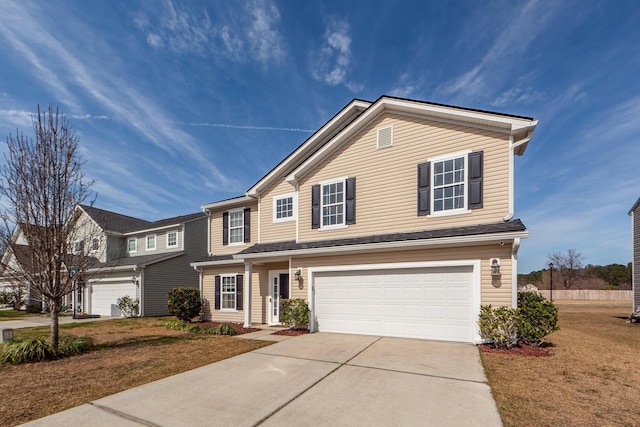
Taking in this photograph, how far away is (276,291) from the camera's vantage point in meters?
13.6

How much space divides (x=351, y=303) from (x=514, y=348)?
15.7 feet

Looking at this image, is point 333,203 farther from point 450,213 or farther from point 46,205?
point 46,205

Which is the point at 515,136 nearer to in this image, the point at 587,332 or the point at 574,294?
the point at 587,332

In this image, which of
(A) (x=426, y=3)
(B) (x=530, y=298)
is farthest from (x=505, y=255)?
(A) (x=426, y=3)

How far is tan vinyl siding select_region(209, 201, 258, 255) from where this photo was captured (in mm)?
14812

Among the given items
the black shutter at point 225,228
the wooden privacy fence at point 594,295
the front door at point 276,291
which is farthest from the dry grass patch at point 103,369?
the wooden privacy fence at point 594,295

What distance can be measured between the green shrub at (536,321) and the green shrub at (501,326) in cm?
24

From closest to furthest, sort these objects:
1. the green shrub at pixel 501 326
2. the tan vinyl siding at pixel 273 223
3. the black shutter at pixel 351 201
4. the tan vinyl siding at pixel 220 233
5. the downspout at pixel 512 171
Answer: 1. the green shrub at pixel 501 326
2. the downspout at pixel 512 171
3. the black shutter at pixel 351 201
4. the tan vinyl siding at pixel 273 223
5. the tan vinyl siding at pixel 220 233

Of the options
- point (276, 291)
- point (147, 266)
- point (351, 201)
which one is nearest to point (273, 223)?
point (276, 291)

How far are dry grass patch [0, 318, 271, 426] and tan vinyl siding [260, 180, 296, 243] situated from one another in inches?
184

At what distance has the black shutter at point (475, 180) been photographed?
29.8ft

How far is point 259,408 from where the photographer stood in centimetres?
447

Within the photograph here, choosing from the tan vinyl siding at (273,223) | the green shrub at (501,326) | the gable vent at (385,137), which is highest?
the gable vent at (385,137)

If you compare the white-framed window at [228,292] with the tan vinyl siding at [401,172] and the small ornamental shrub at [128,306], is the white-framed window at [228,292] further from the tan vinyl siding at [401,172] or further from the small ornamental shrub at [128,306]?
the small ornamental shrub at [128,306]
